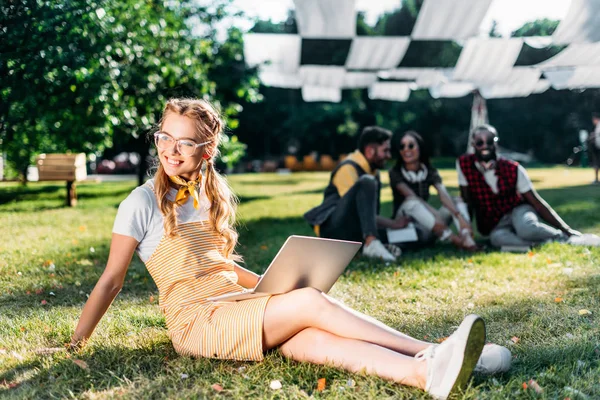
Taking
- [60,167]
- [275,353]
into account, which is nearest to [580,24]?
[275,353]

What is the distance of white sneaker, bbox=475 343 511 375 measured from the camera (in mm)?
2180

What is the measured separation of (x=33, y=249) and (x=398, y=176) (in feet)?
10.1

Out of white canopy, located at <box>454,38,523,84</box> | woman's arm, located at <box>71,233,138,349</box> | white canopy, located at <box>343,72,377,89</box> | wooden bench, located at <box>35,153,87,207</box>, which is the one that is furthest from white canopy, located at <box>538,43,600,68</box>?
woman's arm, located at <box>71,233,138,349</box>

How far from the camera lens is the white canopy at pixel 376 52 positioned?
28.5ft

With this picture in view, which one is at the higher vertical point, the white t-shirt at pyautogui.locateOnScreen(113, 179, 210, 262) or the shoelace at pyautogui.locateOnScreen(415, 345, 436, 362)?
the white t-shirt at pyautogui.locateOnScreen(113, 179, 210, 262)

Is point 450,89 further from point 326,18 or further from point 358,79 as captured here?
point 326,18

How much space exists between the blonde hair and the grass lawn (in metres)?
0.52

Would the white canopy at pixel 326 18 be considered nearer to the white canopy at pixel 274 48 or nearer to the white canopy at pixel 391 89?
the white canopy at pixel 274 48

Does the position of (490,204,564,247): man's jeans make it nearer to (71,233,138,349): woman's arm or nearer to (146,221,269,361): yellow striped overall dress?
(146,221,269,361): yellow striped overall dress

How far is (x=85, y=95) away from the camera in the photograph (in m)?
6.05

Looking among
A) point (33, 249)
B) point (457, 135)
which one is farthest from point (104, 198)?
point (457, 135)

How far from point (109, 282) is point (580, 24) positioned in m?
6.59

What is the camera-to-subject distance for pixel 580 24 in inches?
282

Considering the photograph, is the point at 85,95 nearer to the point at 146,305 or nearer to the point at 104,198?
the point at 146,305
